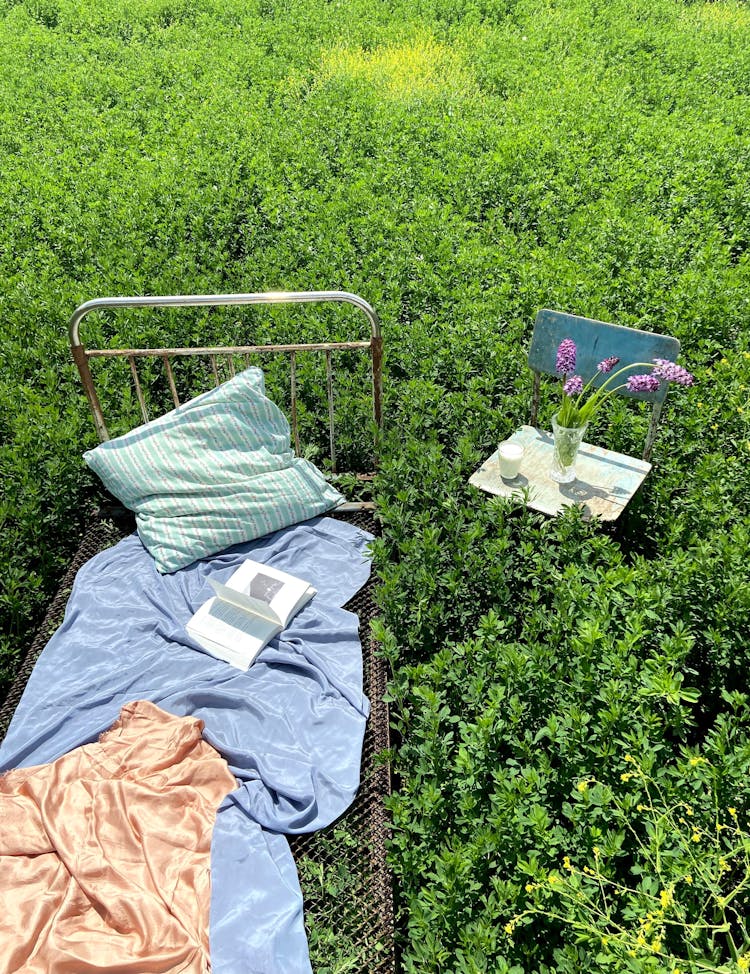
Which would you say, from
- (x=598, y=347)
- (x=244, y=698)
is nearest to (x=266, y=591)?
(x=244, y=698)

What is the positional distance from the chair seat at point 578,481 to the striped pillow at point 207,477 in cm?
111

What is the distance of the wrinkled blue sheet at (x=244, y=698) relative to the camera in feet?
9.09

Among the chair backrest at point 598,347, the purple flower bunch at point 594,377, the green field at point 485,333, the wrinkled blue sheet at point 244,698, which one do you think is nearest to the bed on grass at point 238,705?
the wrinkled blue sheet at point 244,698

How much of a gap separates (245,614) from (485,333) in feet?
9.13

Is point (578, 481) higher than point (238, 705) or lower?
higher

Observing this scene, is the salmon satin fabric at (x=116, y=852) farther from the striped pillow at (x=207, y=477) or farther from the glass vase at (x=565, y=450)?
the glass vase at (x=565, y=450)

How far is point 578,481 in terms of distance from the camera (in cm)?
404

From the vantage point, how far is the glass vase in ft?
12.6

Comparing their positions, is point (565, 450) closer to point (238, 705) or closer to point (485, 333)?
point (485, 333)

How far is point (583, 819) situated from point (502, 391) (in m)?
3.08

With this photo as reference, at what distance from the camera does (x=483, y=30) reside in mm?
11945

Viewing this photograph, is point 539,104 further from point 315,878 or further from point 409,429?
point 315,878

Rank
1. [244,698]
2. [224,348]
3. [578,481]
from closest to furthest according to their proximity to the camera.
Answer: [244,698] < [578,481] < [224,348]

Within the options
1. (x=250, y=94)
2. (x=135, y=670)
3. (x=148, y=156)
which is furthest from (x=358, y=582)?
(x=250, y=94)
